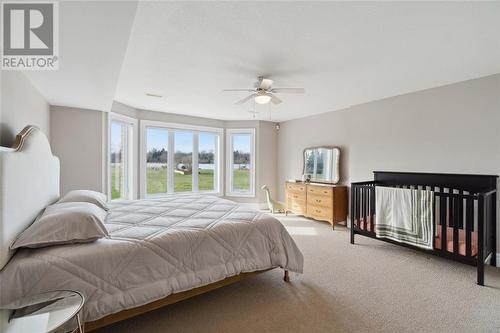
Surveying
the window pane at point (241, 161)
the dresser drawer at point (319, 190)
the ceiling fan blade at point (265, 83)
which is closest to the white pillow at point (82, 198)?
the ceiling fan blade at point (265, 83)

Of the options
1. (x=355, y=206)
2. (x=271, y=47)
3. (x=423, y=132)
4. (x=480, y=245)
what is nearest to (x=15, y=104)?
(x=271, y=47)

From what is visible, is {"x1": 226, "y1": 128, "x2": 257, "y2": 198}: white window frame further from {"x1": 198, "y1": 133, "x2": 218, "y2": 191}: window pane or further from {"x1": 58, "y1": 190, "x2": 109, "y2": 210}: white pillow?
{"x1": 58, "y1": 190, "x2": 109, "y2": 210}: white pillow

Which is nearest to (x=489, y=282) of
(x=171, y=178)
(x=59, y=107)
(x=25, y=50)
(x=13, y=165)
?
(x=13, y=165)

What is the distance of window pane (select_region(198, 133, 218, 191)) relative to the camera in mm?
5775

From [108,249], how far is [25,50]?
165cm

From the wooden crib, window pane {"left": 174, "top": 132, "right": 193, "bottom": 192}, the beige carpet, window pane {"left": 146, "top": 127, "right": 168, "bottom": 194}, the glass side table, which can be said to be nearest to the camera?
the glass side table

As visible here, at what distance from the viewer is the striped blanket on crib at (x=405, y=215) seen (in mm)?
2736

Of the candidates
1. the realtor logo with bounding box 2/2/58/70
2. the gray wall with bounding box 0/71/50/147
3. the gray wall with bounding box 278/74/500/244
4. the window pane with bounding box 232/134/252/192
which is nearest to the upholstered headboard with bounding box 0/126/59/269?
the gray wall with bounding box 0/71/50/147

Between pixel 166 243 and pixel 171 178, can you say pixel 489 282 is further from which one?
pixel 171 178

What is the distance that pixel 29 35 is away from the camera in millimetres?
1535

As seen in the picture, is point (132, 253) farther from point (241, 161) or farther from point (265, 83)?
point (241, 161)

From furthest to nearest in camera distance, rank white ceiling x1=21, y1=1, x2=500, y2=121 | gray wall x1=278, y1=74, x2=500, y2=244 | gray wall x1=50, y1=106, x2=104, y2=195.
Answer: gray wall x1=50, y1=106, x2=104, y2=195
gray wall x1=278, y1=74, x2=500, y2=244
white ceiling x1=21, y1=1, x2=500, y2=121

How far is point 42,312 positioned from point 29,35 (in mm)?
1758

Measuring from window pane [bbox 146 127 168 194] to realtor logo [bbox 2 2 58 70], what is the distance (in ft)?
10.0
